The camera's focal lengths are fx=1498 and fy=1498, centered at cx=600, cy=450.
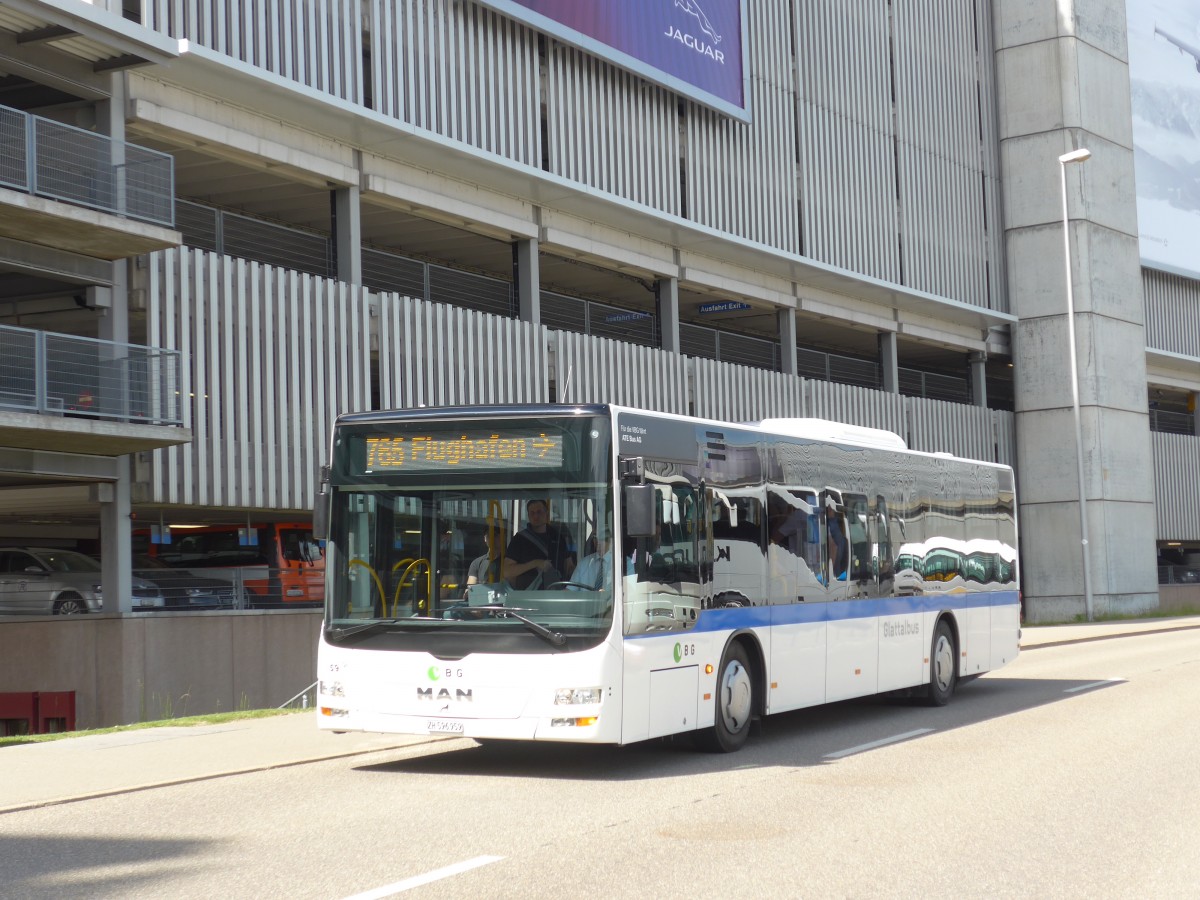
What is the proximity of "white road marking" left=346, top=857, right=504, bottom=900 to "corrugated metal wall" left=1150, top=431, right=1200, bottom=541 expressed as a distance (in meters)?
46.0

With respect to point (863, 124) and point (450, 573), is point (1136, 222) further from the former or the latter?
point (450, 573)

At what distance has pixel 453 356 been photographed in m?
26.7

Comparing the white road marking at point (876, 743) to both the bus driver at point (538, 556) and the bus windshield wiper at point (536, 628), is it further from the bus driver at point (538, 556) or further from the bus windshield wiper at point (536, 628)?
the bus driver at point (538, 556)

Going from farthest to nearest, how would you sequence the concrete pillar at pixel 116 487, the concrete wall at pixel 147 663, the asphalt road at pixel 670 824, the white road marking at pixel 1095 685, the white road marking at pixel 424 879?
1. the concrete pillar at pixel 116 487
2. the concrete wall at pixel 147 663
3. the white road marking at pixel 1095 685
4. the asphalt road at pixel 670 824
5. the white road marking at pixel 424 879

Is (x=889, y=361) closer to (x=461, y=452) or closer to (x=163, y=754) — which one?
(x=163, y=754)

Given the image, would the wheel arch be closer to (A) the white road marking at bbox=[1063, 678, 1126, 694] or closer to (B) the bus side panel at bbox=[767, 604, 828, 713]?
(B) the bus side panel at bbox=[767, 604, 828, 713]

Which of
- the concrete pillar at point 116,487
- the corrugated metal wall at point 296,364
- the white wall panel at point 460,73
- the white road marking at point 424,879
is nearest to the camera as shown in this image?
the white road marking at point 424,879

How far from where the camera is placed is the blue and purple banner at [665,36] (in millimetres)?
29188

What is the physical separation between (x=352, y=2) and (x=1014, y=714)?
52.5 feet

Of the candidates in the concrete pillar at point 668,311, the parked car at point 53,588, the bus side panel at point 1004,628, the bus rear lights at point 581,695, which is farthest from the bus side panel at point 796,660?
the concrete pillar at point 668,311


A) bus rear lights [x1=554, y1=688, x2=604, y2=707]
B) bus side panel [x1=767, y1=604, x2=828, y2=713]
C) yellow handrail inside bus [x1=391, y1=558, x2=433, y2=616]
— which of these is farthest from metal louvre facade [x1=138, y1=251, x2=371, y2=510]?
bus rear lights [x1=554, y1=688, x2=604, y2=707]

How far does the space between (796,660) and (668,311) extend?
65.1 ft

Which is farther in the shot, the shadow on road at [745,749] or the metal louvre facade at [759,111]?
the metal louvre facade at [759,111]

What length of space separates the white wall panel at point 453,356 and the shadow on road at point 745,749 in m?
10.2
